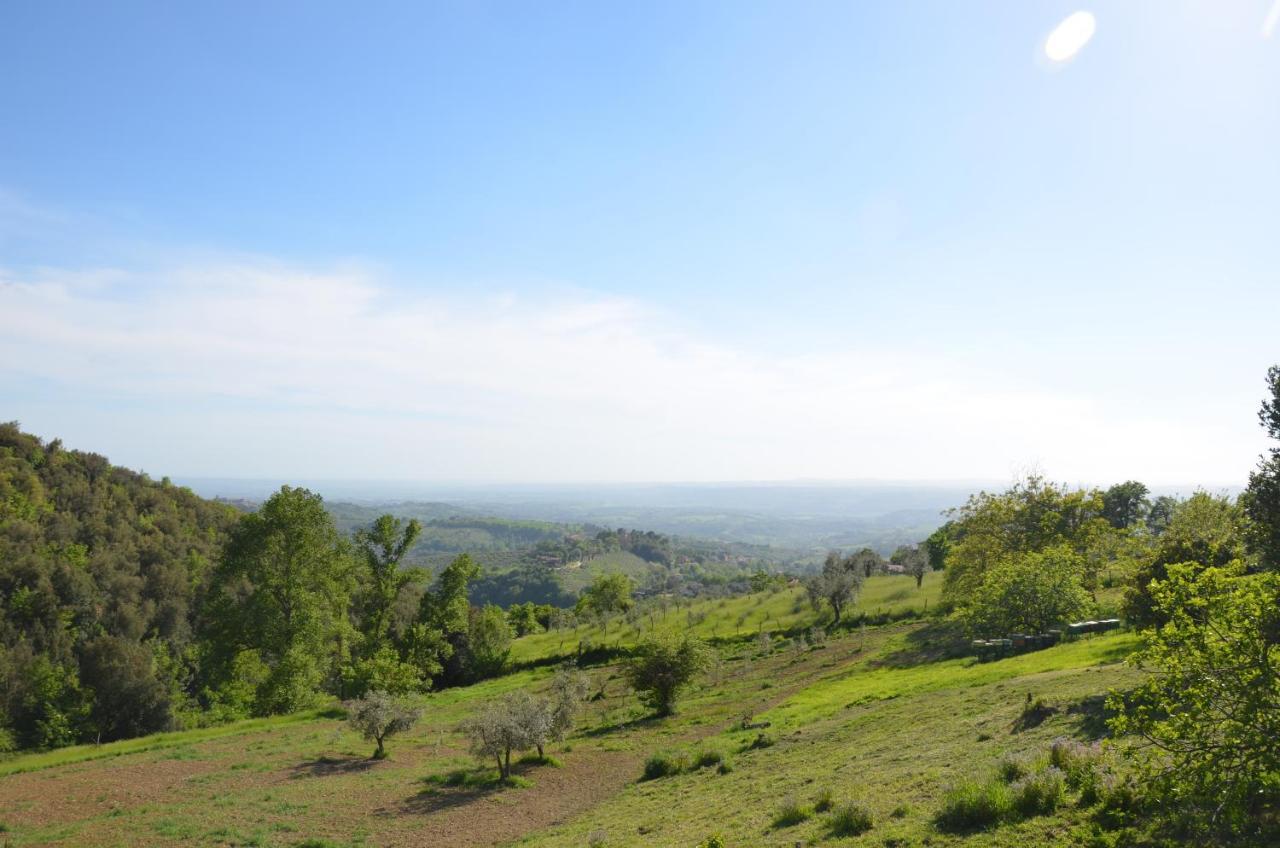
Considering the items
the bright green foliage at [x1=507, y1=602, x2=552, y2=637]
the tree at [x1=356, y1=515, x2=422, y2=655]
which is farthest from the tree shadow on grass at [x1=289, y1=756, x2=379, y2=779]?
the bright green foliage at [x1=507, y1=602, x2=552, y2=637]

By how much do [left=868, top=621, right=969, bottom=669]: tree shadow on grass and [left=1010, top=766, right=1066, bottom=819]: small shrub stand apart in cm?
3505

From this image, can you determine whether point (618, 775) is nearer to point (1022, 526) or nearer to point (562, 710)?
point (562, 710)

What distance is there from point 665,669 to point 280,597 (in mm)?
27200

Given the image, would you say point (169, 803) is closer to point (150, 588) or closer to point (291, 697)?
point (291, 697)

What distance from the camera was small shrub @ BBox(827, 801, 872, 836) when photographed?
14.3 metres

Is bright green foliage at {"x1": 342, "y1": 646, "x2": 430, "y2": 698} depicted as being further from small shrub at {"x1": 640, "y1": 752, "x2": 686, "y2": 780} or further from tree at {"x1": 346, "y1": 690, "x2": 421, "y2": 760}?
small shrub at {"x1": 640, "y1": 752, "x2": 686, "y2": 780}

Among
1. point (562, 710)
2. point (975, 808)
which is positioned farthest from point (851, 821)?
point (562, 710)

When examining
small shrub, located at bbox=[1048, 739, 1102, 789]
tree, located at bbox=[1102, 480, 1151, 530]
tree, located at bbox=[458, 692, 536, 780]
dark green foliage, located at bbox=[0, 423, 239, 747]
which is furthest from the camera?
tree, located at bbox=[1102, 480, 1151, 530]

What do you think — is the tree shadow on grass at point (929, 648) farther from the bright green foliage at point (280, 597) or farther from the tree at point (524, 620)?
the tree at point (524, 620)

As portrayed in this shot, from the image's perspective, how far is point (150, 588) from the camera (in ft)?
300

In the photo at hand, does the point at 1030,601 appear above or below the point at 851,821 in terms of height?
below

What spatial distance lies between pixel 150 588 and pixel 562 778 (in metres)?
92.8

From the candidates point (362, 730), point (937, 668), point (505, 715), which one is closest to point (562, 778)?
point (505, 715)

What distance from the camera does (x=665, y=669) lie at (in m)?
42.9
